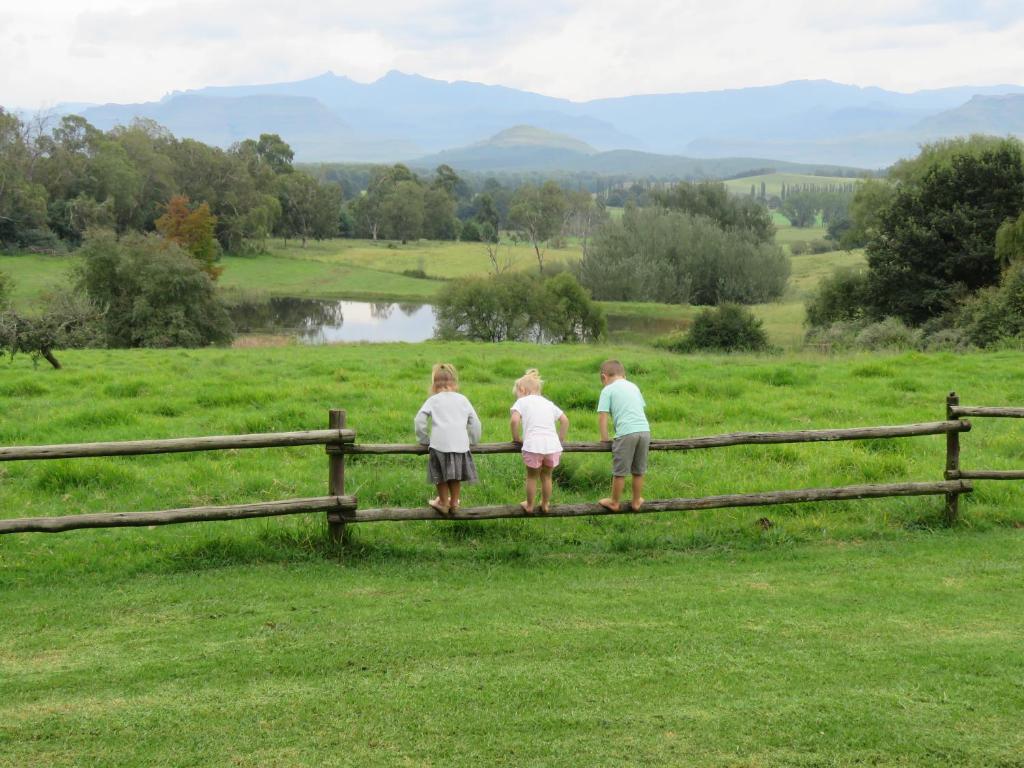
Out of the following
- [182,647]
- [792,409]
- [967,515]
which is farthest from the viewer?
[792,409]

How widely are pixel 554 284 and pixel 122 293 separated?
1020 inches

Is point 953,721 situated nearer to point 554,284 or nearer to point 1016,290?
point 1016,290

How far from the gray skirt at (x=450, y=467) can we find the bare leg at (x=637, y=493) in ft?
5.74

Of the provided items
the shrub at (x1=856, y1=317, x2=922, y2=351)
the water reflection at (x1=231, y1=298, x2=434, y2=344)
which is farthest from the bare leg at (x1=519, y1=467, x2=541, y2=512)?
the water reflection at (x1=231, y1=298, x2=434, y2=344)

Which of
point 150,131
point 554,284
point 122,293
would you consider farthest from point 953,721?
point 150,131

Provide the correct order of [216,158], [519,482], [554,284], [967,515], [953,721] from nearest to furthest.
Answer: [953,721]
[967,515]
[519,482]
[554,284]
[216,158]

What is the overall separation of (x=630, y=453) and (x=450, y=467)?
1898 millimetres

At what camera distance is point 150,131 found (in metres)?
112

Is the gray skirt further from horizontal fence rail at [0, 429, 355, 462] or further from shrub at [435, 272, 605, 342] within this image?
shrub at [435, 272, 605, 342]

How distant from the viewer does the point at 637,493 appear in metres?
9.81

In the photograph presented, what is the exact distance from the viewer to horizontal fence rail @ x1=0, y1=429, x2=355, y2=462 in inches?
352

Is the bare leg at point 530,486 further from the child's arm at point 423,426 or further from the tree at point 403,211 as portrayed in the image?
the tree at point 403,211

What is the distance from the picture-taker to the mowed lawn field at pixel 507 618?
5730mm

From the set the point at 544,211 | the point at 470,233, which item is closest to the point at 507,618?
the point at 544,211
